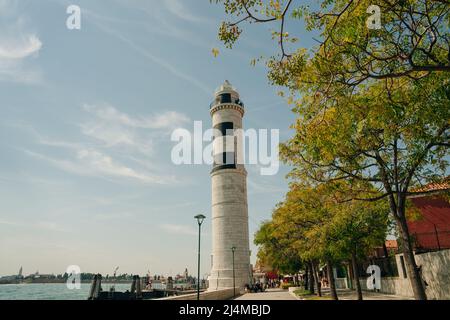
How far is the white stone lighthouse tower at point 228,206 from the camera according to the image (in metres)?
47.0

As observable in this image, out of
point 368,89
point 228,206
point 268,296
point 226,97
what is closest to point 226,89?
point 226,97

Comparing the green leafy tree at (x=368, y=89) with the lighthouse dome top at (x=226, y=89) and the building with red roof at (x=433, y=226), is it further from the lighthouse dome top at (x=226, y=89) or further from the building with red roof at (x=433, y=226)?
the lighthouse dome top at (x=226, y=89)

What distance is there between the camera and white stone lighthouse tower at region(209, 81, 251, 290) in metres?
47.0

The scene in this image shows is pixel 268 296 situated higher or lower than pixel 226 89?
lower

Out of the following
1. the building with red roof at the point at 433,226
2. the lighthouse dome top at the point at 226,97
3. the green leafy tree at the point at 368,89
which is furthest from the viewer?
the lighthouse dome top at the point at 226,97

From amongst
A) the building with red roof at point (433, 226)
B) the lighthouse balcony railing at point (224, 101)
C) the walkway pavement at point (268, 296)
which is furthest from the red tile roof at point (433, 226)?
the lighthouse balcony railing at point (224, 101)

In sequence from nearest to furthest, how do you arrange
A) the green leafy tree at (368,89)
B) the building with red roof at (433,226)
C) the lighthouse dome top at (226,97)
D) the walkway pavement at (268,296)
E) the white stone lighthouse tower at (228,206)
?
1. the green leafy tree at (368,89)
2. the walkway pavement at (268,296)
3. the building with red roof at (433,226)
4. the white stone lighthouse tower at (228,206)
5. the lighthouse dome top at (226,97)

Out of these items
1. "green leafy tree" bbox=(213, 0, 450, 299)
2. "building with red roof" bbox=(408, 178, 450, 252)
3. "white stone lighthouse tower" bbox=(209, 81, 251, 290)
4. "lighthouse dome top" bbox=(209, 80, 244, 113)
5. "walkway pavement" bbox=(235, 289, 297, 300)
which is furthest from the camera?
"lighthouse dome top" bbox=(209, 80, 244, 113)

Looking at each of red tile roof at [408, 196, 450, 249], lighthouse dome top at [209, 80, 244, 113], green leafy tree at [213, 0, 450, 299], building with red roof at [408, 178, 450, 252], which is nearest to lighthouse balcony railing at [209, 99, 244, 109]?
lighthouse dome top at [209, 80, 244, 113]

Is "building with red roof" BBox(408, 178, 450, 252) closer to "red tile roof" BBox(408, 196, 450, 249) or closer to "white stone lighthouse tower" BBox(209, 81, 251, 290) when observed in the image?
"red tile roof" BBox(408, 196, 450, 249)

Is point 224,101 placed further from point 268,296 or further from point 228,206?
point 268,296

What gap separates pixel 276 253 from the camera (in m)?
39.7

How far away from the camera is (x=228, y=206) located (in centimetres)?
4922

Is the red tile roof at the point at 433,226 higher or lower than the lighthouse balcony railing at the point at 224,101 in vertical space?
lower
